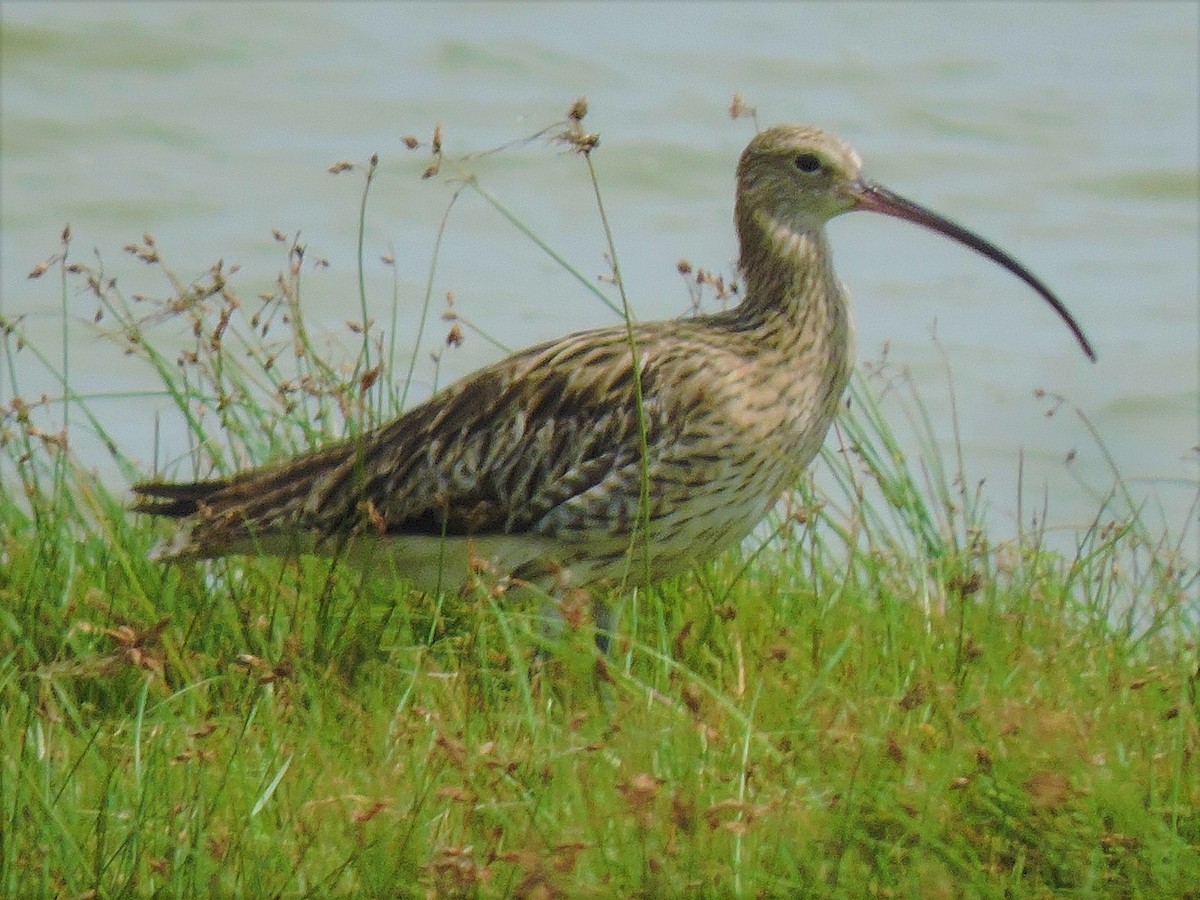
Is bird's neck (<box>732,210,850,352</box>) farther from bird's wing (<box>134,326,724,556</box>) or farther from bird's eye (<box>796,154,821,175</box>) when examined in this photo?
bird's wing (<box>134,326,724,556</box>)

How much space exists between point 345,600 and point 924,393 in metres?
6.98

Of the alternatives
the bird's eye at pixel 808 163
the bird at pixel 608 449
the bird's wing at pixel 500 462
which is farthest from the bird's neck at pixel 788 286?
the bird's wing at pixel 500 462

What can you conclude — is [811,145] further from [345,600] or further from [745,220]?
[345,600]

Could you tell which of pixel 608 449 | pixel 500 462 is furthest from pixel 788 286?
pixel 500 462

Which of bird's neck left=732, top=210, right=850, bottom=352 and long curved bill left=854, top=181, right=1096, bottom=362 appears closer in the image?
bird's neck left=732, top=210, right=850, bottom=352

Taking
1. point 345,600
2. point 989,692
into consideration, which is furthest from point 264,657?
point 989,692

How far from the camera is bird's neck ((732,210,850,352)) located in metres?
6.17

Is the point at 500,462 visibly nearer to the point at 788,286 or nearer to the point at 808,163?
the point at 788,286

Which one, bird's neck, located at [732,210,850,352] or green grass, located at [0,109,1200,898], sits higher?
bird's neck, located at [732,210,850,352]

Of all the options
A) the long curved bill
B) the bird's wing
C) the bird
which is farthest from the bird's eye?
the bird's wing

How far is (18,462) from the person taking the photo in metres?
5.95

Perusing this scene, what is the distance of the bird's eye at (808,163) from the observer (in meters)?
6.37

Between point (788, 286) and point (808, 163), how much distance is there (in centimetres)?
38

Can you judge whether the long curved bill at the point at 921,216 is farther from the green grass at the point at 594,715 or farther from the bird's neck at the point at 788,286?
the green grass at the point at 594,715
